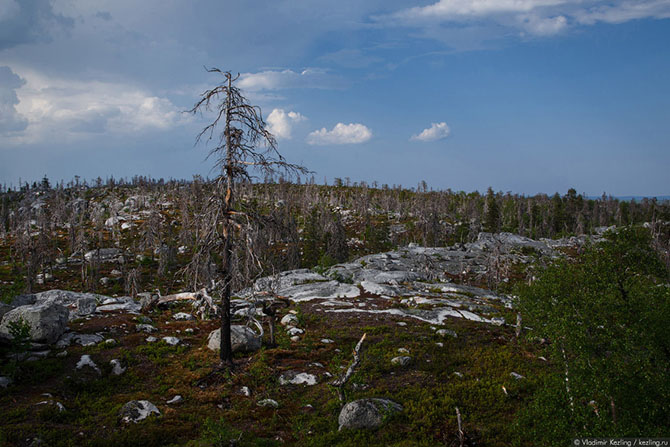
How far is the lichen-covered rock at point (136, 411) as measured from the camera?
12.5 meters

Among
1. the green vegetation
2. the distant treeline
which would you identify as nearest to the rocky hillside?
the green vegetation

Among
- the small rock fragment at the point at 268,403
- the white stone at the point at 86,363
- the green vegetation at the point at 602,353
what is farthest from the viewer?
the white stone at the point at 86,363

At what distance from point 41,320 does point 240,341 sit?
963cm

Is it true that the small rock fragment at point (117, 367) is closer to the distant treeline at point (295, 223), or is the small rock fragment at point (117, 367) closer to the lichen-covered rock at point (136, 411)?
the lichen-covered rock at point (136, 411)

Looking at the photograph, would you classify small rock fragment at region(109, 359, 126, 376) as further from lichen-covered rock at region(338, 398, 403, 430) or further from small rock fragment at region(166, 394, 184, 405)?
lichen-covered rock at region(338, 398, 403, 430)

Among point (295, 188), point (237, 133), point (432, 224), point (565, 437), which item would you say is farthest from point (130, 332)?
point (295, 188)

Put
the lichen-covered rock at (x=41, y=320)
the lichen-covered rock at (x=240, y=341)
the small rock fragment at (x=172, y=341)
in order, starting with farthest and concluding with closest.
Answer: the small rock fragment at (x=172, y=341)
the lichen-covered rock at (x=240, y=341)
the lichen-covered rock at (x=41, y=320)

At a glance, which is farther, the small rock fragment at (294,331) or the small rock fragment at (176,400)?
the small rock fragment at (294,331)

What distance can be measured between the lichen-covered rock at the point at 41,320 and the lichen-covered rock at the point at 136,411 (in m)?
8.07

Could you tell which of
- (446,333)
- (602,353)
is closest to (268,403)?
(602,353)

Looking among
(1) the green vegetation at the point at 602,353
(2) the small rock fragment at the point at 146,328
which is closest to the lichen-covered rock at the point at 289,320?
(2) the small rock fragment at the point at 146,328

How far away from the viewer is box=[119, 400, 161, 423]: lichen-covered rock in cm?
1247

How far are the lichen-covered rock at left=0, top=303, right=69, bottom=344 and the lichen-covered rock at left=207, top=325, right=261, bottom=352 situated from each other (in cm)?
741

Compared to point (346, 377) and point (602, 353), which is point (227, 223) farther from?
point (602, 353)
